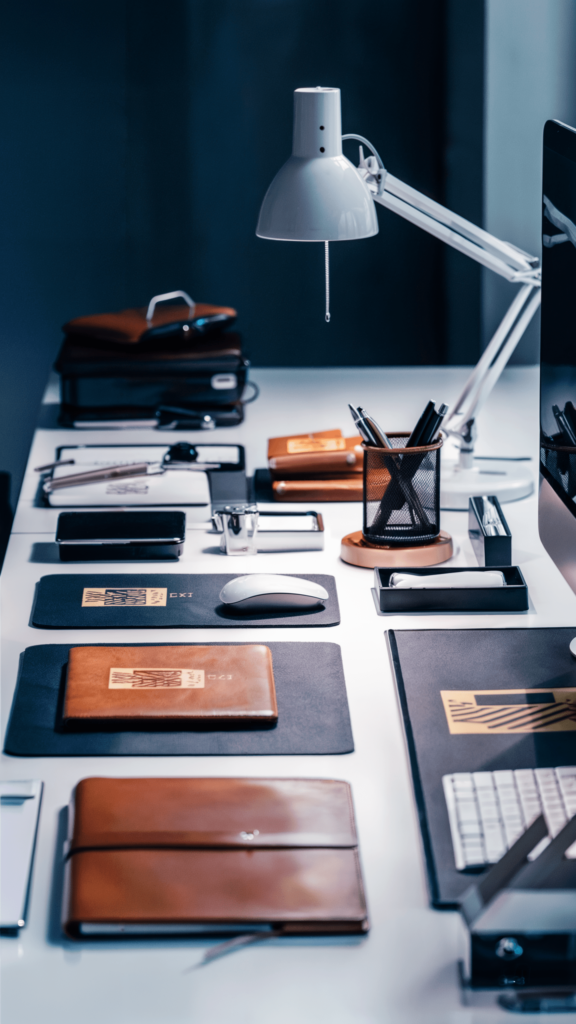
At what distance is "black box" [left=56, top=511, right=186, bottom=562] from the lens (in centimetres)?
140

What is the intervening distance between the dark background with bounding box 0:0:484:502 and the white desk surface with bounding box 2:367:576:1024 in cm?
118

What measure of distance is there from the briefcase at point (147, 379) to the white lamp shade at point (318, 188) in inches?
24.5

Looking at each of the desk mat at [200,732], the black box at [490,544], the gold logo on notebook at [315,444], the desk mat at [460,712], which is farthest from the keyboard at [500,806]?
the gold logo on notebook at [315,444]

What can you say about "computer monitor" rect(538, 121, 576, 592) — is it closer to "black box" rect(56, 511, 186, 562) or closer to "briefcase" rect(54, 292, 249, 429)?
"black box" rect(56, 511, 186, 562)

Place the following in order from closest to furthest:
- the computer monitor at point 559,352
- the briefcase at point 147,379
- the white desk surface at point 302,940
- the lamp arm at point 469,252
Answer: the white desk surface at point 302,940
the computer monitor at point 559,352
the lamp arm at point 469,252
the briefcase at point 147,379

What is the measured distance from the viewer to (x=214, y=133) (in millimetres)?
2609

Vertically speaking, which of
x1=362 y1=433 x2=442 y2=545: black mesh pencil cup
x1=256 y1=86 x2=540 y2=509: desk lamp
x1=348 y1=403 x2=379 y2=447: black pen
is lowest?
x1=362 y1=433 x2=442 y2=545: black mesh pencil cup

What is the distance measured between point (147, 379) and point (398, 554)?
0.85 meters

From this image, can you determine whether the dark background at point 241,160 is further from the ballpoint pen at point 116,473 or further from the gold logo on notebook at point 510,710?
the gold logo on notebook at point 510,710

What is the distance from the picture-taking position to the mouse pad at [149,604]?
3.95 feet

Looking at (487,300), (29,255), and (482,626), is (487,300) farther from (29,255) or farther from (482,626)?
(482,626)

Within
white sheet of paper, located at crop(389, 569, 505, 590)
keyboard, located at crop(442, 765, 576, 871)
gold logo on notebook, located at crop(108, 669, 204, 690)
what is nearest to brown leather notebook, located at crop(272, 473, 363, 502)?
white sheet of paper, located at crop(389, 569, 505, 590)

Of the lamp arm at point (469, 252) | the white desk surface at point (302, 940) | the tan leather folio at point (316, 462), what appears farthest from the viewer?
the tan leather folio at point (316, 462)

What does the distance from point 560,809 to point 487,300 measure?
1.91 m
